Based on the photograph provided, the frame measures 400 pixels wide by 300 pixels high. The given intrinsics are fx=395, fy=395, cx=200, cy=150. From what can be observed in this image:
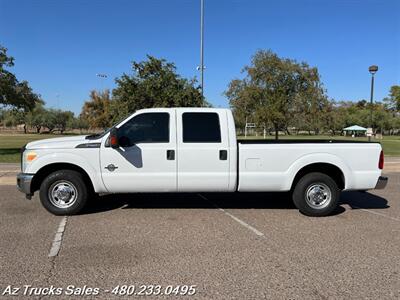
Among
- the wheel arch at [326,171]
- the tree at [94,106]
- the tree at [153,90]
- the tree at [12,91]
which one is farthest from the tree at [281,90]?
the tree at [94,106]

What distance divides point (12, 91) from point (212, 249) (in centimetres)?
2021

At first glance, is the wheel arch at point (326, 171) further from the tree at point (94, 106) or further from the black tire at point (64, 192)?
the tree at point (94, 106)

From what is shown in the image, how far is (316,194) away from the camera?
7.09m

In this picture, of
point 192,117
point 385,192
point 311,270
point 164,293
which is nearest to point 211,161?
point 192,117

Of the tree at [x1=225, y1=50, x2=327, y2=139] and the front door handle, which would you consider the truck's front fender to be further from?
the tree at [x1=225, y1=50, x2=327, y2=139]

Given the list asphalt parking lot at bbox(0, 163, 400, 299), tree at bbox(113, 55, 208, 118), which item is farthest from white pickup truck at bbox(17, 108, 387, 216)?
tree at bbox(113, 55, 208, 118)

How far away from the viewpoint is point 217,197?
8938mm

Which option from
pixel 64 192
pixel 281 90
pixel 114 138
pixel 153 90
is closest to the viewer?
pixel 114 138

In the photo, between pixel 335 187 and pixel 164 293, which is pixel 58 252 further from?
pixel 335 187

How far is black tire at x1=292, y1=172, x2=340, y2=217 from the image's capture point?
23.1 ft

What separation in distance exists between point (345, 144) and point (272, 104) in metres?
18.5

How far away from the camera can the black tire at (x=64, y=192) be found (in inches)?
268

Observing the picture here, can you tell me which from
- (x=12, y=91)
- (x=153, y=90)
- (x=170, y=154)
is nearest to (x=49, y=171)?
(x=170, y=154)

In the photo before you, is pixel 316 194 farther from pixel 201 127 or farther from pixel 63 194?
pixel 63 194
